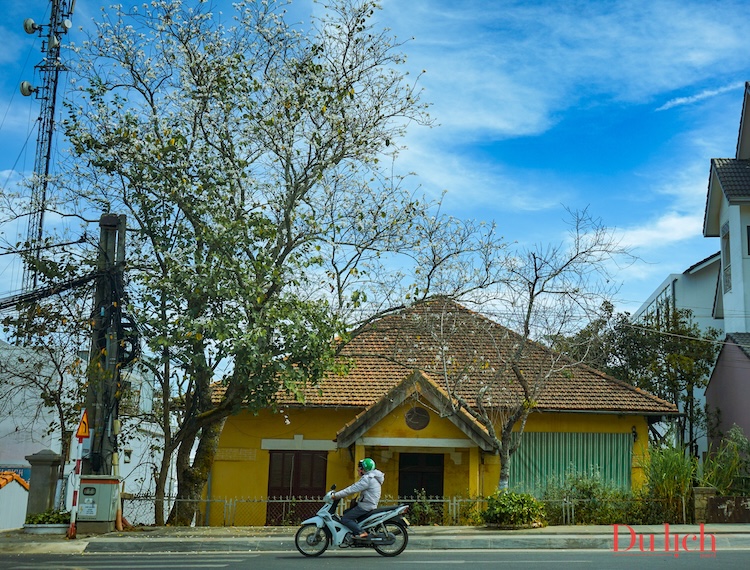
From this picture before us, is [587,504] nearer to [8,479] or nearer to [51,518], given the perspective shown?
[51,518]

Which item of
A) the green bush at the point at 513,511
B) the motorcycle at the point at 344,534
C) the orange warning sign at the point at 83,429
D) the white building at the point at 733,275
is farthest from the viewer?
the white building at the point at 733,275

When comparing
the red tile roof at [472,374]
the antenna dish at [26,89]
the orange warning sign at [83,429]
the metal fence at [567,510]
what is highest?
the antenna dish at [26,89]

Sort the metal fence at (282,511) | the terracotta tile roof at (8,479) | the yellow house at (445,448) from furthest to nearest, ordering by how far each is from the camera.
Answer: the terracotta tile roof at (8,479) → the yellow house at (445,448) → the metal fence at (282,511)

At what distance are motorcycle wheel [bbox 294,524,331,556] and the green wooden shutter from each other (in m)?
10.9

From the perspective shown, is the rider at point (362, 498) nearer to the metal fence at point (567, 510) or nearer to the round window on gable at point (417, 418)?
the metal fence at point (567, 510)

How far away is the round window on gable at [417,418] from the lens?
23083 mm

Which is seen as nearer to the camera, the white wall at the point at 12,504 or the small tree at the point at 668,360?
the white wall at the point at 12,504

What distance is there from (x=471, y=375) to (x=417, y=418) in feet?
8.47

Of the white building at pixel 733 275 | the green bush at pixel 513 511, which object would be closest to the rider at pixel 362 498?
the green bush at pixel 513 511

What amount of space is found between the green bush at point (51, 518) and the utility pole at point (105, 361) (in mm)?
983

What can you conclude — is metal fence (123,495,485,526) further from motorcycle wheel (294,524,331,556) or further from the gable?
motorcycle wheel (294,524,331,556)

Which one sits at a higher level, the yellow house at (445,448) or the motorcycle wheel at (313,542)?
the yellow house at (445,448)

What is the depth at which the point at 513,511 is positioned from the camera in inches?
720

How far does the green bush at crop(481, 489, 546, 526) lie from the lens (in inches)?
720
